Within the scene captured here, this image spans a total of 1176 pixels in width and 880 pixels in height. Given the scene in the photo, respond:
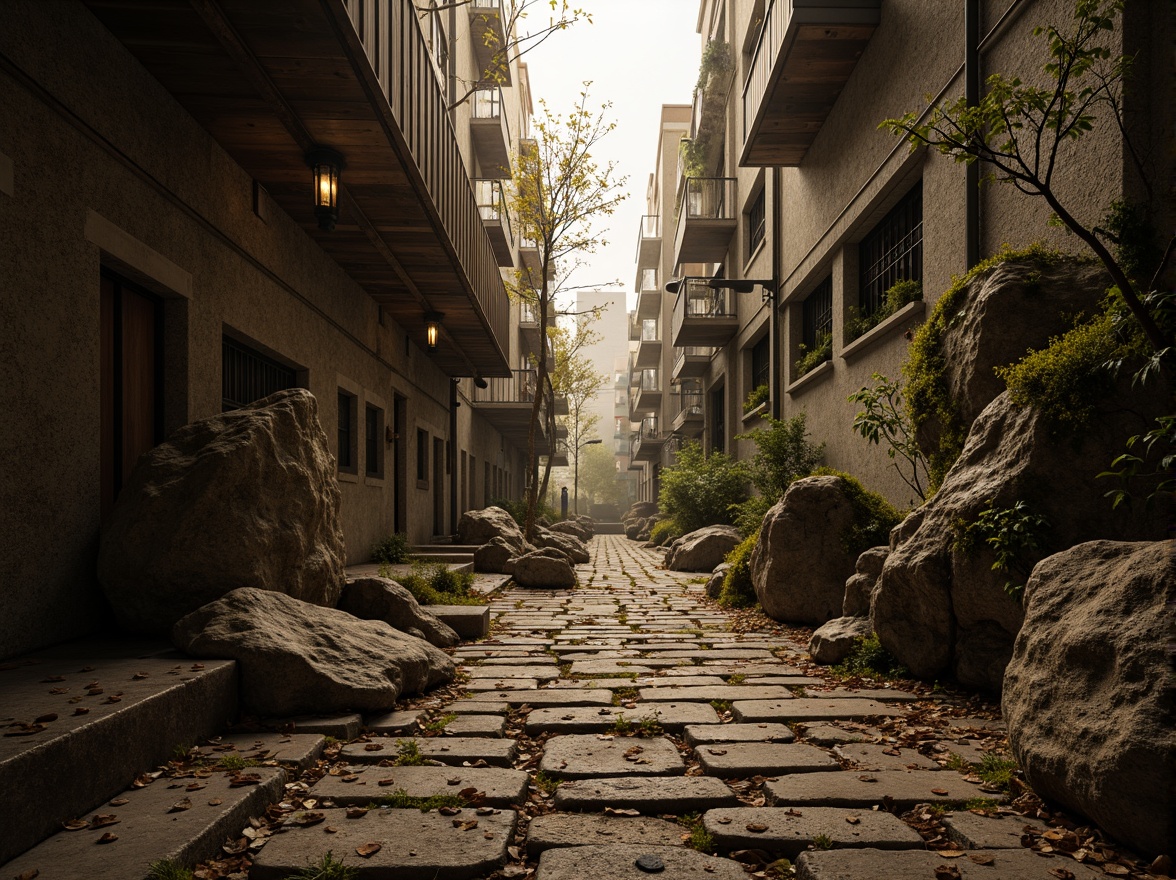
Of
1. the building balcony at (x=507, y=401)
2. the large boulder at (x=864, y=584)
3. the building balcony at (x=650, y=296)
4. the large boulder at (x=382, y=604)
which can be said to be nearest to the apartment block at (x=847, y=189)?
the large boulder at (x=864, y=584)

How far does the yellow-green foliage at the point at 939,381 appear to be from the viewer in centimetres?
599

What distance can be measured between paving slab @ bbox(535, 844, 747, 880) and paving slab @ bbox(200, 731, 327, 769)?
1.38 m

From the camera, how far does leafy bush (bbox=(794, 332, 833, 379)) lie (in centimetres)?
1181

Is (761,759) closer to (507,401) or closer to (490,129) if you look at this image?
(490,129)

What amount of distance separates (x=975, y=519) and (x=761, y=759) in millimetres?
2026

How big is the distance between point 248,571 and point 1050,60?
6567 mm

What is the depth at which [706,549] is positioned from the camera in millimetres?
13461

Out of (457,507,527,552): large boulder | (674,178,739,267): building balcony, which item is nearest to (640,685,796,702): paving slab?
(457,507,527,552): large boulder

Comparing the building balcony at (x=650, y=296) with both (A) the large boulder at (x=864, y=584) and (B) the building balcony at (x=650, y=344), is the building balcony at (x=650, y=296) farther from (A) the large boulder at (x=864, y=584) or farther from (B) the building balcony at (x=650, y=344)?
(A) the large boulder at (x=864, y=584)

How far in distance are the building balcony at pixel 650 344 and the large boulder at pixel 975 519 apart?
29.4 meters

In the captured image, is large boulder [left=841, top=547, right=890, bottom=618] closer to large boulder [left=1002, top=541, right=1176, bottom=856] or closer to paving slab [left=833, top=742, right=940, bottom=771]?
paving slab [left=833, top=742, right=940, bottom=771]

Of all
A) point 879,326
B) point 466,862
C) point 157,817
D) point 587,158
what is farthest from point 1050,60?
point 587,158

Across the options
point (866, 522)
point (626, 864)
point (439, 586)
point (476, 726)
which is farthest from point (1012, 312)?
point (439, 586)

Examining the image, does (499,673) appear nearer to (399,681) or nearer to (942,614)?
(399,681)
